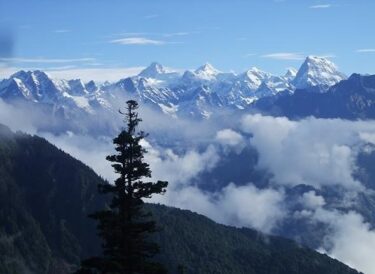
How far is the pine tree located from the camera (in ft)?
163

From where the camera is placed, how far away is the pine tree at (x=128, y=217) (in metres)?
49.6

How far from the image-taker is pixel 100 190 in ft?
172

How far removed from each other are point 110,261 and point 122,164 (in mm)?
7097

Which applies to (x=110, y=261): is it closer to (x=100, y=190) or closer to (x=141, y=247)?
(x=141, y=247)

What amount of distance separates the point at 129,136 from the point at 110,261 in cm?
896

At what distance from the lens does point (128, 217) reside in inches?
1988

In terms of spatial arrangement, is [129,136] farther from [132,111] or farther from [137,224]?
[137,224]

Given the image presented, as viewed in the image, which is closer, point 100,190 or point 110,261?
point 110,261

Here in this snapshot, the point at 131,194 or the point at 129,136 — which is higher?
the point at 129,136

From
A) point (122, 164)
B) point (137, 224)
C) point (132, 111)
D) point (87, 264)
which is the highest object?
point (132, 111)

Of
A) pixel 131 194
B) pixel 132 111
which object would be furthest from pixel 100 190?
pixel 132 111

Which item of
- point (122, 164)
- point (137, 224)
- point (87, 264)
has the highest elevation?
point (122, 164)

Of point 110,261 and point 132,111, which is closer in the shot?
point 110,261

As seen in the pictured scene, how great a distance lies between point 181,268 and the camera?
172ft
